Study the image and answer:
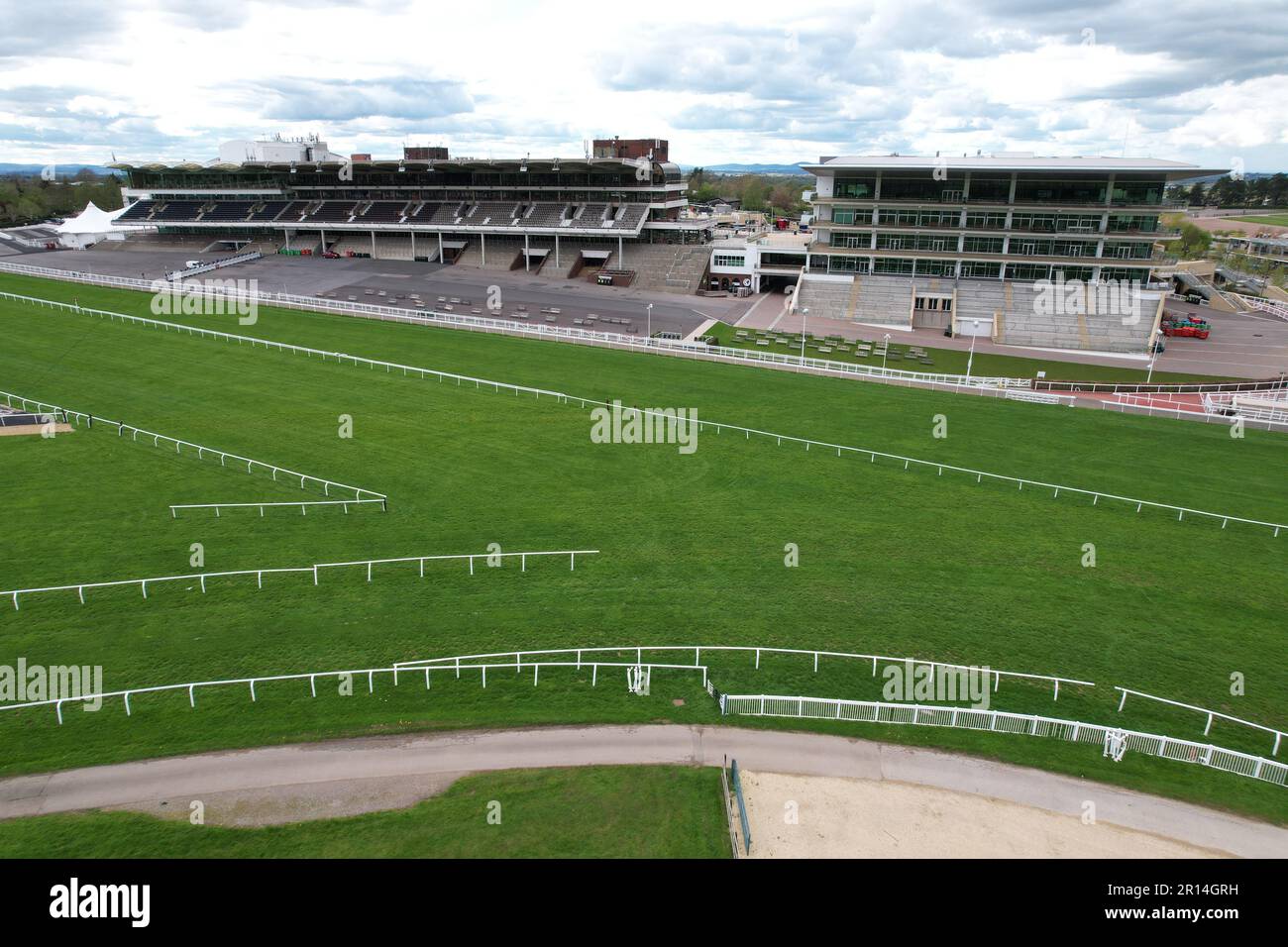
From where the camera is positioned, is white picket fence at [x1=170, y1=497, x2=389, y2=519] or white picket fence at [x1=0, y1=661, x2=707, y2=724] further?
white picket fence at [x1=170, y1=497, x2=389, y2=519]

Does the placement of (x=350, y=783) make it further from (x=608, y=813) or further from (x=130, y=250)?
(x=130, y=250)

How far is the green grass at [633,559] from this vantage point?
17.3 m

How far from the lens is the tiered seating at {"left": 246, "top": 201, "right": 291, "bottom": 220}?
285ft

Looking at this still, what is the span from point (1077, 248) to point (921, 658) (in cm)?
5622

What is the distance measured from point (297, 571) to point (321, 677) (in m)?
5.06

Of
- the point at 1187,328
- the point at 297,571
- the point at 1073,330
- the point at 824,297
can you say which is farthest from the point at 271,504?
the point at 1187,328

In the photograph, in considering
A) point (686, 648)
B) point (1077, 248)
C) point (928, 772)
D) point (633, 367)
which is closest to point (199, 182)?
point (633, 367)

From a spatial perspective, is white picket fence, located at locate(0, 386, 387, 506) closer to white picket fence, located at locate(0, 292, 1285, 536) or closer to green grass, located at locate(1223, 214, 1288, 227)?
white picket fence, located at locate(0, 292, 1285, 536)

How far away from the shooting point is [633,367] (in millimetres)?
46094

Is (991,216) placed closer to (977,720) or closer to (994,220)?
(994,220)

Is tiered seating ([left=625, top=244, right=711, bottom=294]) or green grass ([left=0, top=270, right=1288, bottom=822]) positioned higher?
tiered seating ([left=625, top=244, right=711, bottom=294])

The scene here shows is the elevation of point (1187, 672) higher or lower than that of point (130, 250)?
lower

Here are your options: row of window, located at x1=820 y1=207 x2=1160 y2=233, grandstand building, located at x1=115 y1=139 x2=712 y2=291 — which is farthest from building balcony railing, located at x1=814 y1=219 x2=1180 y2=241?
grandstand building, located at x1=115 y1=139 x2=712 y2=291

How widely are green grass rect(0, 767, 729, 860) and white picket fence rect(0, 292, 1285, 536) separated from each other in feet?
69.2
